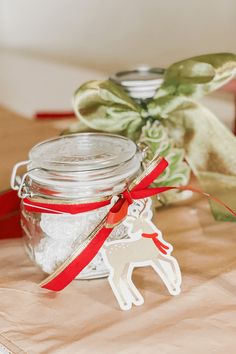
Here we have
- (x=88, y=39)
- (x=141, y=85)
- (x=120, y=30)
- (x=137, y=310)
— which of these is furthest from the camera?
(x=88, y=39)

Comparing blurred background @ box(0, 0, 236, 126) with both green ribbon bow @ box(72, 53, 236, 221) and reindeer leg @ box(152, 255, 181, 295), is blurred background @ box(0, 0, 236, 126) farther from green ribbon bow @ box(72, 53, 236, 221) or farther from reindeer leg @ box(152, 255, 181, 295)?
reindeer leg @ box(152, 255, 181, 295)

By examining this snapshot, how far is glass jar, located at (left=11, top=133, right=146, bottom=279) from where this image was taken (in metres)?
0.53

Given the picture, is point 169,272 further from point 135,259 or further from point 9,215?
point 9,215

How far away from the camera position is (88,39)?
1.89m

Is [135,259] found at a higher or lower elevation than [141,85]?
lower

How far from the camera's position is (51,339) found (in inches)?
18.6

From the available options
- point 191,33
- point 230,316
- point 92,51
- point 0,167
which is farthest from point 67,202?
point 92,51

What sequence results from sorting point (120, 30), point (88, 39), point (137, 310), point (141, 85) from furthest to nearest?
1. point (88, 39)
2. point (120, 30)
3. point (141, 85)
4. point (137, 310)

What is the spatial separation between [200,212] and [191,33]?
0.83 meters

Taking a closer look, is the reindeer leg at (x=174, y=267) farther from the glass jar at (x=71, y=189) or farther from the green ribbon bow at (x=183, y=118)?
the green ribbon bow at (x=183, y=118)

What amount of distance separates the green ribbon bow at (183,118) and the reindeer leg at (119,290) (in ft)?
0.61

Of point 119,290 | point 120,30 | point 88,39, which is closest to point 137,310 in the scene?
point 119,290

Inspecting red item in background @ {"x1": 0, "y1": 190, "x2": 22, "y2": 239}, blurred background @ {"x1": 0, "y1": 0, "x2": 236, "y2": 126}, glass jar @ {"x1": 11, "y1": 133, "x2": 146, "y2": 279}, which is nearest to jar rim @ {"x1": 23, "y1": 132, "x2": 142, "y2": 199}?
glass jar @ {"x1": 11, "y1": 133, "x2": 146, "y2": 279}

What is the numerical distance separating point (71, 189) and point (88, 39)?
1.43 meters
